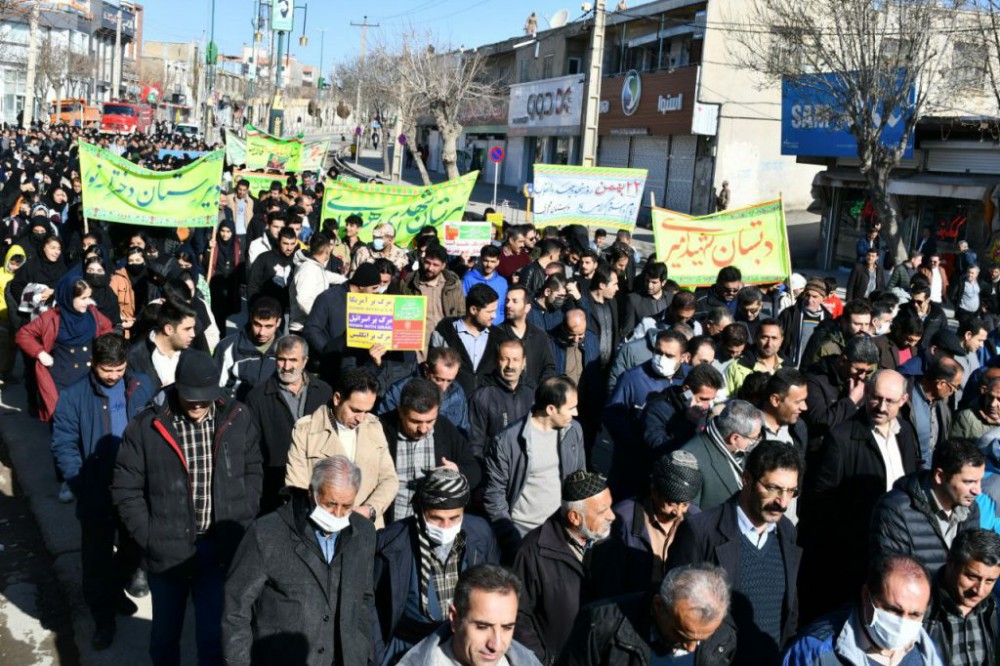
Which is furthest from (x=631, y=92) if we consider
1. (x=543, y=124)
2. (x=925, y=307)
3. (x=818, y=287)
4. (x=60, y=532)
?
(x=60, y=532)

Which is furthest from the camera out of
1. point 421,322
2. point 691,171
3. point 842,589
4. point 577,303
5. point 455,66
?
point 455,66

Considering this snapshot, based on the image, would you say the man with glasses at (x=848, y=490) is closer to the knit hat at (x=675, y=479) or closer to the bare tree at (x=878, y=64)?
the knit hat at (x=675, y=479)

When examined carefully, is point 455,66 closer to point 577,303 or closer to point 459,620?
point 577,303

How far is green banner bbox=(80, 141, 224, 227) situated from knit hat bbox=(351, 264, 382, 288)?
15.1 feet

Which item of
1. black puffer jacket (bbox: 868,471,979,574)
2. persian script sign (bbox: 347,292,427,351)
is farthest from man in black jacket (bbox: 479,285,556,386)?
black puffer jacket (bbox: 868,471,979,574)

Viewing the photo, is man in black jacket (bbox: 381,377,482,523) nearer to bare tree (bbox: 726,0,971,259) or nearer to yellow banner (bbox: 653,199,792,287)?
yellow banner (bbox: 653,199,792,287)

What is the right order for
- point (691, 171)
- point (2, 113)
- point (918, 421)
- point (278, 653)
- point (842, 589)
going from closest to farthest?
1. point (278, 653)
2. point (842, 589)
3. point (918, 421)
4. point (691, 171)
5. point (2, 113)

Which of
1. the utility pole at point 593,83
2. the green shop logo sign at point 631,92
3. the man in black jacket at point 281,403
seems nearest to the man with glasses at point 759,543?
the man in black jacket at point 281,403

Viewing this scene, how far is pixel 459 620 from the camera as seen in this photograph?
3.29m

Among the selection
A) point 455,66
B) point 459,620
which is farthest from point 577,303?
point 455,66

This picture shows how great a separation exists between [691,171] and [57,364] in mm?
29297

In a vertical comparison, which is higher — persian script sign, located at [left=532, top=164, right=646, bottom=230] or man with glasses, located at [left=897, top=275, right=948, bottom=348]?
persian script sign, located at [left=532, top=164, right=646, bottom=230]

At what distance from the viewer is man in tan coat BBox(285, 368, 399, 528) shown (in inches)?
207

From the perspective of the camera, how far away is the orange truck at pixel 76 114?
6300 cm
